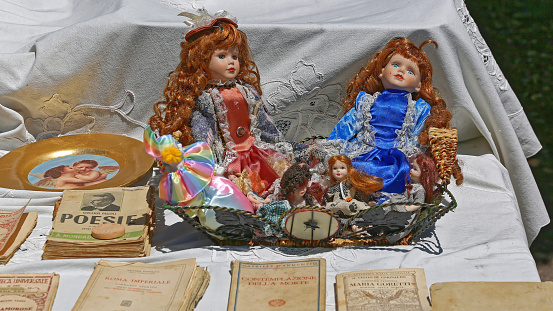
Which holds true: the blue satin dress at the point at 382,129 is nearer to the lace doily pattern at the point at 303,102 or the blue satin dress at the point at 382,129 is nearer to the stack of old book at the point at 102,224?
the lace doily pattern at the point at 303,102

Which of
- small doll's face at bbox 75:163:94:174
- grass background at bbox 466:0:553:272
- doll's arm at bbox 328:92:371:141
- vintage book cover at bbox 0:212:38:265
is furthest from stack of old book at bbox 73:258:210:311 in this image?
grass background at bbox 466:0:553:272

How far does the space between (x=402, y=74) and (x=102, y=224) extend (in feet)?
5.05

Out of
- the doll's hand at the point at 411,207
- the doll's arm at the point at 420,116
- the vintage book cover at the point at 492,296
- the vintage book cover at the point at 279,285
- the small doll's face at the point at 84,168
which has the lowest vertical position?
the vintage book cover at the point at 492,296

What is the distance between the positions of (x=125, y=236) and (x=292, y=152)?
895mm

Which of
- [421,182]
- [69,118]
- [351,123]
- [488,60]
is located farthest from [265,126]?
[488,60]

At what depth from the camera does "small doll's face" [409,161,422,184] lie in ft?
8.61

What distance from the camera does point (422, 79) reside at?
303cm

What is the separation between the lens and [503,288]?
2.15 m

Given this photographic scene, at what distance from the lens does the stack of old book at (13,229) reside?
2533 mm

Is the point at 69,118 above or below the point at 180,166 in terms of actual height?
above

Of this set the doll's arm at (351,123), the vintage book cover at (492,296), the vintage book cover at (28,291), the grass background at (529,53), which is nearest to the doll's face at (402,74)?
the doll's arm at (351,123)

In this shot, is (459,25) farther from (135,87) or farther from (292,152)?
(135,87)

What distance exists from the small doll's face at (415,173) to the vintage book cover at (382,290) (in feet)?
1.54

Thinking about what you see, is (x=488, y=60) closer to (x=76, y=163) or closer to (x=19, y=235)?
(x=76, y=163)
